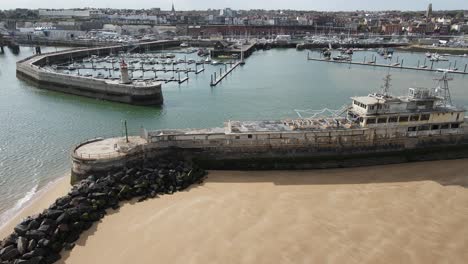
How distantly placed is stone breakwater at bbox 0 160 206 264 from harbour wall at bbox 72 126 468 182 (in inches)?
54.7

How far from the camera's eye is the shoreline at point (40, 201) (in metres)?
20.9

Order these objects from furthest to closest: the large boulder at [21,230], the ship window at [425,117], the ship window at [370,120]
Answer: the ship window at [425,117], the ship window at [370,120], the large boulder at [21,230]

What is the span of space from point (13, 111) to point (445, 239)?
50569 millimetres

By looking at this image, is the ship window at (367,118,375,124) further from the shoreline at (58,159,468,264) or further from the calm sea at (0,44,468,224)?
the calm sea at (0,44,468,224)

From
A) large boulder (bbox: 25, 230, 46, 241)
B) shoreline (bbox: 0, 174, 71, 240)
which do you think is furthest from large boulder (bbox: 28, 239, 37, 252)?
shoreline (bbox: 0, 174, 71, 240)

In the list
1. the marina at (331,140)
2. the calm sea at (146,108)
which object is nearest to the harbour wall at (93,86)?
the calm sea at (146,108)

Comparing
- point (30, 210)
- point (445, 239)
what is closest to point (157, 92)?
point (30, 210)

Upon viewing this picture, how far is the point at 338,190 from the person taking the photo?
23781 millimetres

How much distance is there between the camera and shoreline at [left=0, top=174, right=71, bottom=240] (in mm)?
20922

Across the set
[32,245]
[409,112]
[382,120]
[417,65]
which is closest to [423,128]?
[409,112]

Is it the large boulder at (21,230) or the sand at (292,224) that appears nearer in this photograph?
the sand at (292,224)

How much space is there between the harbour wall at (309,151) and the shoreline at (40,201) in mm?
5497

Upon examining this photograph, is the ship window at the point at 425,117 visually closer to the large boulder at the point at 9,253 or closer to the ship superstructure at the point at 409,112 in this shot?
the ship superstructure at the point at 409,112

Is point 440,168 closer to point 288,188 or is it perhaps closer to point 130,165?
point 288,188
